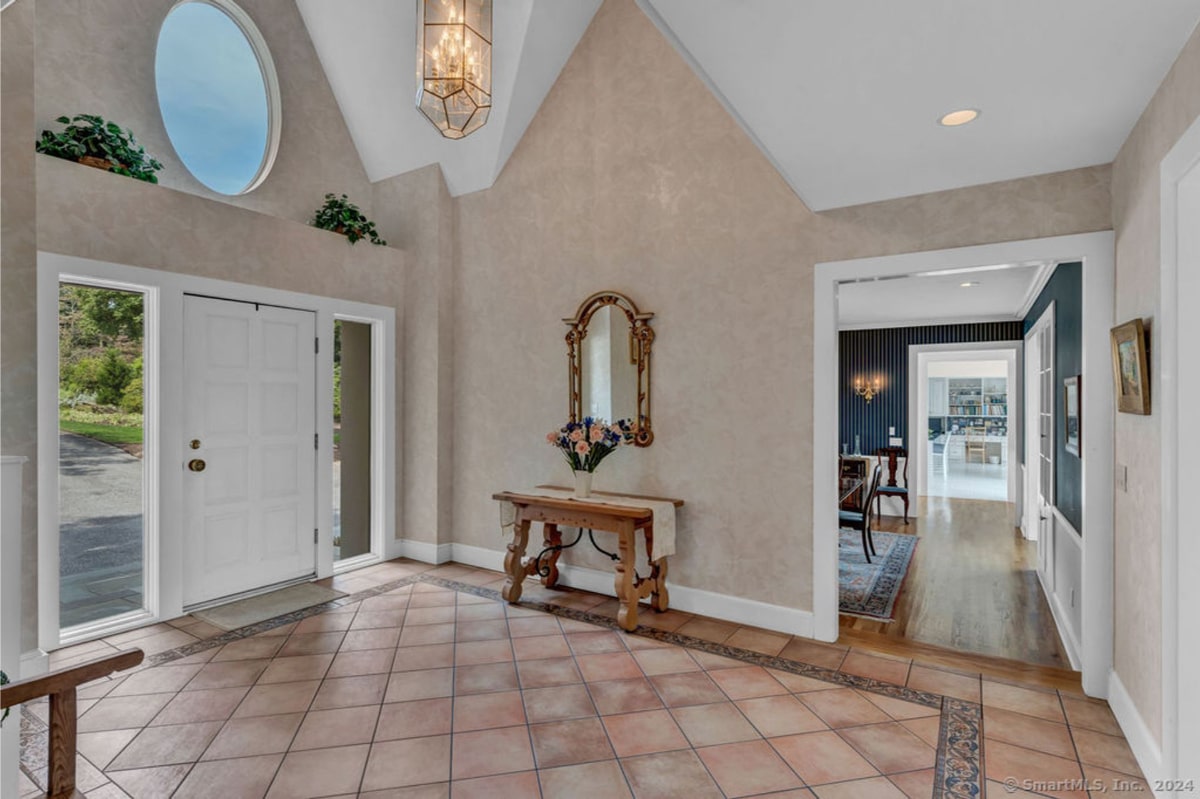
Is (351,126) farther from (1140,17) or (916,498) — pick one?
(916,498)

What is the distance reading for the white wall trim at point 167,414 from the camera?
3039 millimetres

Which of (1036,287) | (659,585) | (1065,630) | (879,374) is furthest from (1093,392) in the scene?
(879,374)

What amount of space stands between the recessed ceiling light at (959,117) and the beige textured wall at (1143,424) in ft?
1.80

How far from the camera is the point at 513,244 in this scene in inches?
Answer: 181

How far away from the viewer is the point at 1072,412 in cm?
360

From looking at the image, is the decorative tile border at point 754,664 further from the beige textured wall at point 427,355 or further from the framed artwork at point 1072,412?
the framed artwork at point 1072,412

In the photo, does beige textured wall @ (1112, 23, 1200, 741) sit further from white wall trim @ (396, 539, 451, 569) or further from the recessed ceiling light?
white wall trim @ (396, 539, 451, 569)

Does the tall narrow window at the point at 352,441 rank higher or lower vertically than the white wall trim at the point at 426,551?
higher

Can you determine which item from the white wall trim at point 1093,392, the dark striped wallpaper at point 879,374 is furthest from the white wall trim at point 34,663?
the dark striped wallpaper at point 879,374

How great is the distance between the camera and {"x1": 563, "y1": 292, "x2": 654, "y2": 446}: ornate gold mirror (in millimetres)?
3965

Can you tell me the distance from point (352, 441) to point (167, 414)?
1885 mm

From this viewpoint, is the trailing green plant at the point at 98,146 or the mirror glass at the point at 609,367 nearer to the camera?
the trailing green plant at the point at 98,146

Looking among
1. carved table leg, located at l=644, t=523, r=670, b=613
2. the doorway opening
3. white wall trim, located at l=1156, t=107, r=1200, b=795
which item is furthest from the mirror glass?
the doorway opening

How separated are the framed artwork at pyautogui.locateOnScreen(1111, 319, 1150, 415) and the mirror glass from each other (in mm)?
2423
